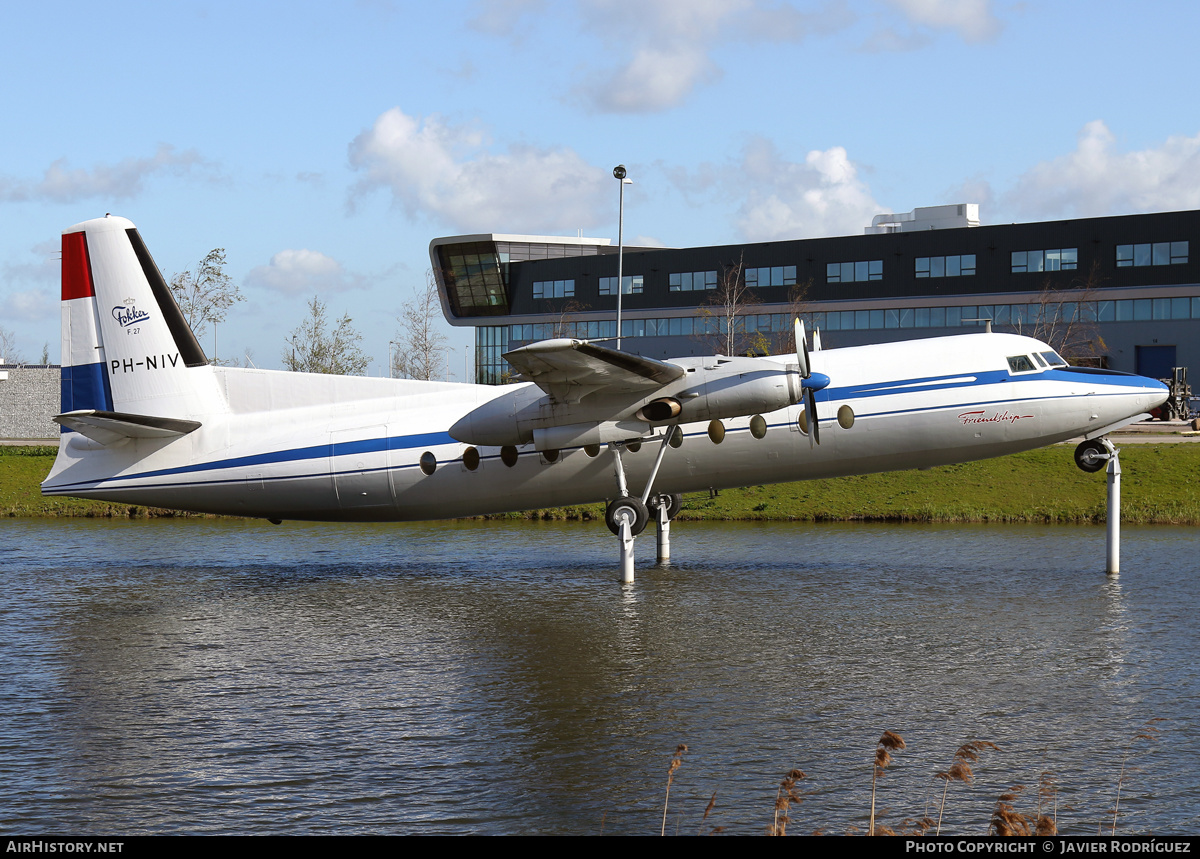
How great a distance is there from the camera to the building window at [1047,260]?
94.0m

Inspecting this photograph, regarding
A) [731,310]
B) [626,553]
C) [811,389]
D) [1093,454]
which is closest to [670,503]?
[626,553]

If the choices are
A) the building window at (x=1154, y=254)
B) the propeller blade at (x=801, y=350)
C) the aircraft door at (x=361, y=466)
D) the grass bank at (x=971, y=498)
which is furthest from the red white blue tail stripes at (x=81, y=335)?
the building window at (x=1154, y=254)

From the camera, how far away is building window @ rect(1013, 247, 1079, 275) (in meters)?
94.0

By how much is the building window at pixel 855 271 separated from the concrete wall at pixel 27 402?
67.5 meters

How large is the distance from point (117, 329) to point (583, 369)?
484 inches

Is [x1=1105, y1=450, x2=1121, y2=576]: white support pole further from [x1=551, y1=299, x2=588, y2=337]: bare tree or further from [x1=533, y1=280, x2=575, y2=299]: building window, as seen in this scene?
[x1=533, y1=280, x2=575, y2=299]: building window

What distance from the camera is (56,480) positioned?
87.7 ft

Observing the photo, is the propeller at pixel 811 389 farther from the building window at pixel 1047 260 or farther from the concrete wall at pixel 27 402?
the building window at pixel 1047 260

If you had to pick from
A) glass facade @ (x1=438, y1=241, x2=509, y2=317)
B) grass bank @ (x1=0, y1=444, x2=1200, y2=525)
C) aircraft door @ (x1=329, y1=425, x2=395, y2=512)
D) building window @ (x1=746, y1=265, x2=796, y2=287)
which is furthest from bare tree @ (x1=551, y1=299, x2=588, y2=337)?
aircraft door @ (x1=329, y1=425, x2=395, y2=512)

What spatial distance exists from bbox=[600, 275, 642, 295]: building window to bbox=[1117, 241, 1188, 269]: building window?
46229mm

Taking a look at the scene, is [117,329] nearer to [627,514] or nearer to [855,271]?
[627,514]
